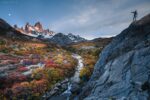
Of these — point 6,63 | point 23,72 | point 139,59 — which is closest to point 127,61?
point 139,59

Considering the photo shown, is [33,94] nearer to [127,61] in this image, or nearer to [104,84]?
[104,84]

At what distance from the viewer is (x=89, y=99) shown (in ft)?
59.3

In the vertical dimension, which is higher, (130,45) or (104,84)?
(130,45)

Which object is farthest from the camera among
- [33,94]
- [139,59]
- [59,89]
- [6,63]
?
[6,63]

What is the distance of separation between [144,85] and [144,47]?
17.1ft

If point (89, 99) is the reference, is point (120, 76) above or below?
above

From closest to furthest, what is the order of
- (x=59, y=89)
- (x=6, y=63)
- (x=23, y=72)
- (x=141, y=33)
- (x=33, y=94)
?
1. (x=141, y=33)
2. (x=33, y=94)
3. (x=59, y=89)
4. (x=23, y=72)
5. (x=6, y=63)

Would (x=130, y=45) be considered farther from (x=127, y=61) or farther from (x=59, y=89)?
(x=59, y=89)

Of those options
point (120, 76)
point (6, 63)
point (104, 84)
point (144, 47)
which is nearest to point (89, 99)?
point (104, 84)

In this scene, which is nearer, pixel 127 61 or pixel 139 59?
pixel 139 59

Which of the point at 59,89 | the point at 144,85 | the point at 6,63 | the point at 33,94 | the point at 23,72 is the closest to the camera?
the point at 144,85

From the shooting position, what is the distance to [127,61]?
18.4 m

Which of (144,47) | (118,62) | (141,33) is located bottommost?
(118,62)

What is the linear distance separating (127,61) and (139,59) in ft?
5.60
